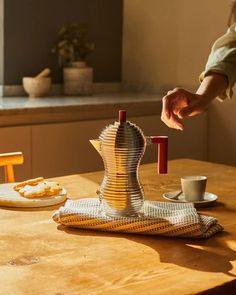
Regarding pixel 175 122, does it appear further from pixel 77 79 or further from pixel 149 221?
pixel 77 79

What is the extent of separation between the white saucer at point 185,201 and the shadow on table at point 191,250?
0.77 ft

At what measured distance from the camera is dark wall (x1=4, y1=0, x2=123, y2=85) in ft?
12.6

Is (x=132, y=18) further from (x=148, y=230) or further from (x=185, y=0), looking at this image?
(x=148, y=230)

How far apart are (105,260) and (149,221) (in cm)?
22

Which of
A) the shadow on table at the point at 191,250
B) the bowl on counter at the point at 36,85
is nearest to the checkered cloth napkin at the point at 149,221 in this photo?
the shadow on table at the point at 191,250

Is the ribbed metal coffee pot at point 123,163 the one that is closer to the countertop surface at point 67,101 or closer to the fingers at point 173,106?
the fingers at point 173,106

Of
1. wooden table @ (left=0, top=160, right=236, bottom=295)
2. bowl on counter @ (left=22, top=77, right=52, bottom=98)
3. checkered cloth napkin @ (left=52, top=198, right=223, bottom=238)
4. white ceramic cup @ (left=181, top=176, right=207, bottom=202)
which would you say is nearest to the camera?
wooden table @ (left=0, top=160, right=236, bottom=295)

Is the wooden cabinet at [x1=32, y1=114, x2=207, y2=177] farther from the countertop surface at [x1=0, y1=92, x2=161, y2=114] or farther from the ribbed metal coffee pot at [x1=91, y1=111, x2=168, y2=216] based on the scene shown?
the ribbed metal coffee pot at [x1=91, y1=111, x2=168, y2=216]

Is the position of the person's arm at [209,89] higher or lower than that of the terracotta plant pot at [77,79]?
higher

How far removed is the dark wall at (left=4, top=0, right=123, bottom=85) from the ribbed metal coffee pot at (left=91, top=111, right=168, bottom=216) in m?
2.38

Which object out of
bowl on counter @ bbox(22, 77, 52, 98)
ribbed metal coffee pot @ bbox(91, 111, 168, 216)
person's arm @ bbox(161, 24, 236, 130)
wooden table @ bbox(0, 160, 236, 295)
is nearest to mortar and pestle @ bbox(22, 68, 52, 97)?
bowl on counter @ bbox(22, 77, 52, 98)

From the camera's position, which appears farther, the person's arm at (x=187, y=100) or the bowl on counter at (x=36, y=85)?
the bowl on counter at (x=36, y=85)

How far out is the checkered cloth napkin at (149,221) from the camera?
4.94ft

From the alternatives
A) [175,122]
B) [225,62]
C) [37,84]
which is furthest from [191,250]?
[37,84]
